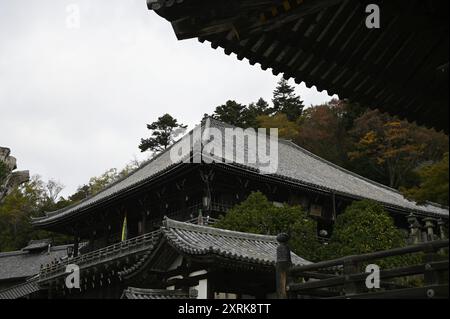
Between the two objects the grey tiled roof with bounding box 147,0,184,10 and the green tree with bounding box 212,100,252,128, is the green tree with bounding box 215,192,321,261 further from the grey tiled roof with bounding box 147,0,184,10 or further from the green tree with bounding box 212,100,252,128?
the green tree with bounding box 212,100,252,128

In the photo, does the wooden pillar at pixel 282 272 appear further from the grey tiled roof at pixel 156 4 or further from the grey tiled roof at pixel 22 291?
the grey tiled roof at pixel 22 291

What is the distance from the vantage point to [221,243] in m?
14.7

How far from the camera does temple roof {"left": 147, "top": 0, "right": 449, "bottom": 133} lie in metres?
4.59

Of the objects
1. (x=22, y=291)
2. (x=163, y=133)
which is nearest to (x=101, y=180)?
(x=163, y=133)

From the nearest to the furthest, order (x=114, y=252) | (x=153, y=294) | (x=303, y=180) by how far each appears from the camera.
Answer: (x=153, y=294) < (x=114, y=252) < (x=303, y=180)

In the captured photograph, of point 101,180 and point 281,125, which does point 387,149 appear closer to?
point 281,125

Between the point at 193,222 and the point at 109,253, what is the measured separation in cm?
403

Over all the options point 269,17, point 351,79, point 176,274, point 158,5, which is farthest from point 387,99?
point 176,274

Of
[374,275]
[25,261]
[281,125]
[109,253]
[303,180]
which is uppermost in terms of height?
[281,125]

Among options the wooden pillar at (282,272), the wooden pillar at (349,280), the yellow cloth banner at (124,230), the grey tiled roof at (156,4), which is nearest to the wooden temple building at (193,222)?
the yellow cloth banner at (124,230)

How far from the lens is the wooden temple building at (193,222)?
13312 mm

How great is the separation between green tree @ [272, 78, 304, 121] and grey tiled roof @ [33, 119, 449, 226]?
78.9 ft
